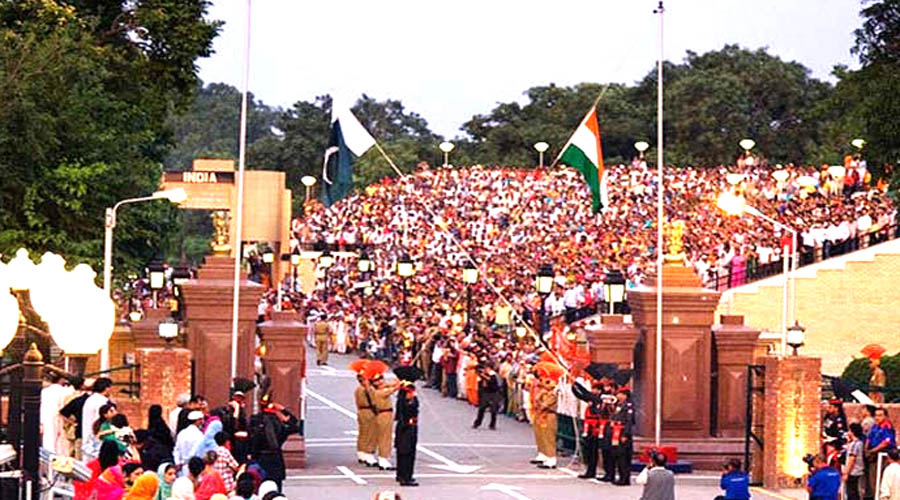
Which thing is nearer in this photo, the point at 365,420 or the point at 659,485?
the point at 659,485

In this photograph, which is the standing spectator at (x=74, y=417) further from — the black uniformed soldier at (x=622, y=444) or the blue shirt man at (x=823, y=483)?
the black uniformed soldier at (x=622, y=444)

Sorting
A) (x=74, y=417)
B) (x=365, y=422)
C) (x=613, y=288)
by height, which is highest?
(x=613, y=288)

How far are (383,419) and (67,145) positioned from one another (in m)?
13.6

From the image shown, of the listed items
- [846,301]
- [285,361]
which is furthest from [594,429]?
[846,301]

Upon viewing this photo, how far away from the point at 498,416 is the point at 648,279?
31.8ft

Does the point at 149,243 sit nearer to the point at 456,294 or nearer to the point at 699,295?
the point at 456,294

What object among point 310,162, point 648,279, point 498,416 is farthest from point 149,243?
point 310,162

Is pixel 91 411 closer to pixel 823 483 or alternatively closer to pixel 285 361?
pixel 823 483

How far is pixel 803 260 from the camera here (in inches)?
2276

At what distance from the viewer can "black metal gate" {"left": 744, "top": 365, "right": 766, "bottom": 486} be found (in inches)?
1335

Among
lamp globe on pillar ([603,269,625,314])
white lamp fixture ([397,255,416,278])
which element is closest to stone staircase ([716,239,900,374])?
white lamp fixture ([397,255,416,278])

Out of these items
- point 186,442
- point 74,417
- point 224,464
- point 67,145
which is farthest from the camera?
point 67,145

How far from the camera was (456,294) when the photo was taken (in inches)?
2434

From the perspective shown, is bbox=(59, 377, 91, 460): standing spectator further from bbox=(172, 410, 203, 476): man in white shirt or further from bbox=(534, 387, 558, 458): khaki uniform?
bbox=(534, 387, 558, 458): khaki uniform
